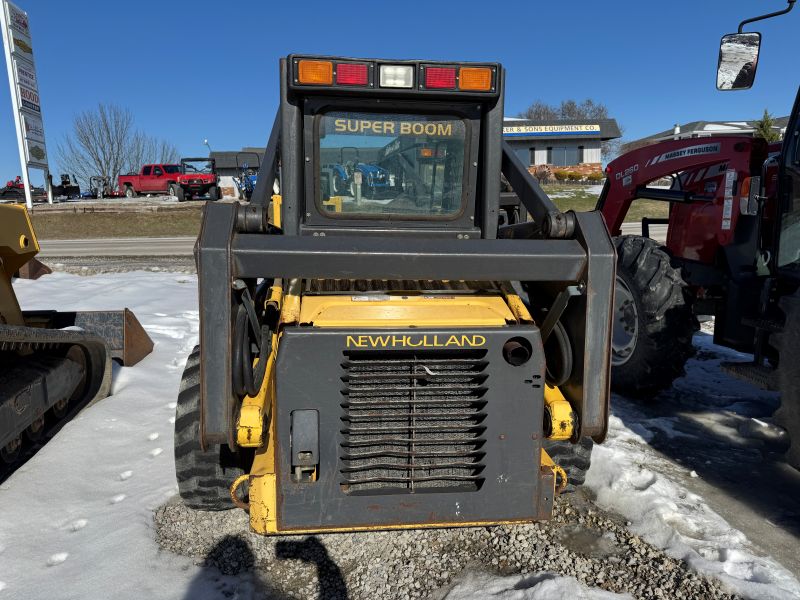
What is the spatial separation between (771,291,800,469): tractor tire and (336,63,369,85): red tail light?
8.17 ft

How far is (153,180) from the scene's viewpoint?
31562mm

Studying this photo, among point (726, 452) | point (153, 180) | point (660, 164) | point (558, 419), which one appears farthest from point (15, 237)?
point (153, 180)

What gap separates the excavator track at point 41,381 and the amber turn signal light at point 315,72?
1963 millimetres

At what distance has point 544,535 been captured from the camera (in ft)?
9.51

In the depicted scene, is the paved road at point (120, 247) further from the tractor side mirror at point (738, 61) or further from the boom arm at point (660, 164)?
the tractor side mirror at point (738, 61)

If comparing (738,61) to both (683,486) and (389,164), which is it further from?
(683,486)

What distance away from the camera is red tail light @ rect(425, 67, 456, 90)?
2871 mm

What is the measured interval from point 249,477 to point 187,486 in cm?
65

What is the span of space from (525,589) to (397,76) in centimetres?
244

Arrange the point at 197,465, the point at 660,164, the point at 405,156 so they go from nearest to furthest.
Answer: the point at 197,465
the point at 405,156
the point at 660,164

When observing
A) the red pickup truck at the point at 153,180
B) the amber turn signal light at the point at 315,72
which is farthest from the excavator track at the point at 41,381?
the red pickup truck at the point at 153,180

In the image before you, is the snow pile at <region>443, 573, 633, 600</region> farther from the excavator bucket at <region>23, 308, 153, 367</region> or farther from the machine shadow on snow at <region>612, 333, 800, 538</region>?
the excavator bucket at <region>23, 308, 153, 367</region>

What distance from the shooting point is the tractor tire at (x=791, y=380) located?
2.84m

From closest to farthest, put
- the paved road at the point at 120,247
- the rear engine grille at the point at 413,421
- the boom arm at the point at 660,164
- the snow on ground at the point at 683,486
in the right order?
the rear engine grille at the point at 413,421 < the snow on ground at the point at 683,486 < the boom arm at the point at 660,164 < the paved road at the point at 120,247
